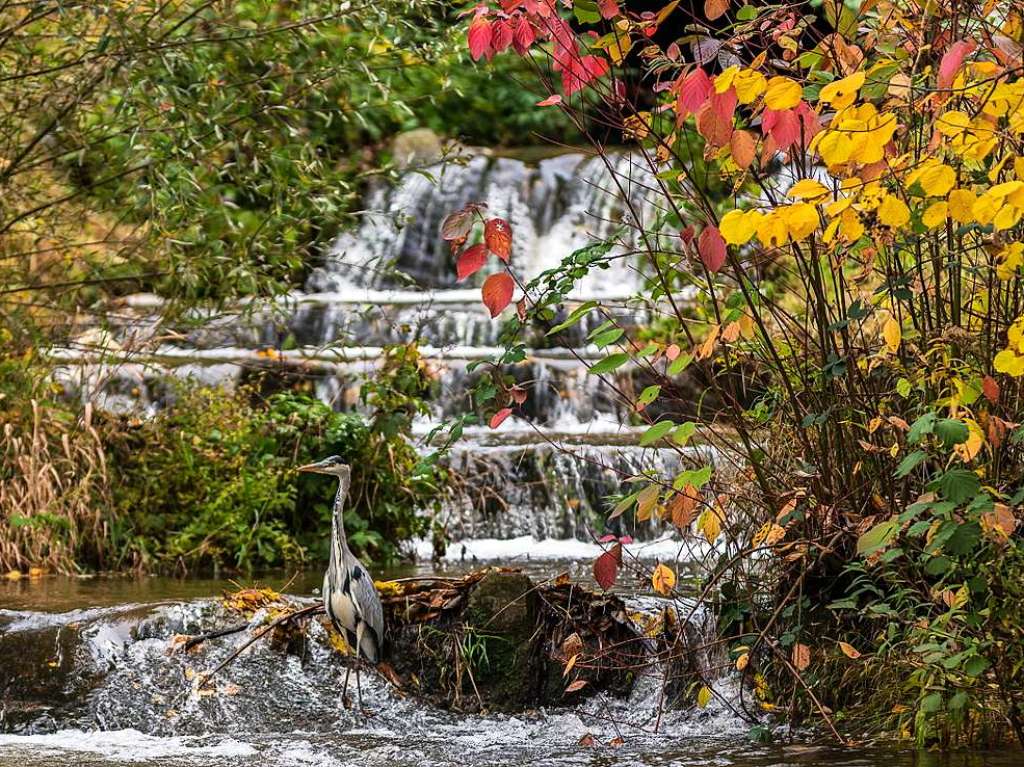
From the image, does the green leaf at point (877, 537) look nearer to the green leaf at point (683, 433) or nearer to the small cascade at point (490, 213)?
the green leaf at point (683, 433)

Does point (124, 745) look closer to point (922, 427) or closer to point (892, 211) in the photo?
point (922, 427)

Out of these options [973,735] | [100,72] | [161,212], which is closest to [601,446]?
[161,212]

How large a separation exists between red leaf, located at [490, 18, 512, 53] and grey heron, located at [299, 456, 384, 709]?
1.69 m

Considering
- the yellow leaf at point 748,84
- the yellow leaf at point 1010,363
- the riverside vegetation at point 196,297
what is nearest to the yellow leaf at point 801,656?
the yellow leaf at point 1010,363

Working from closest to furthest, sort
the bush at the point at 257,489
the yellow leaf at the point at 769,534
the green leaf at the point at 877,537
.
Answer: the green leaf at the point at 877,537 < the yellow leaf at the point at 769,534 < the bush at the point at 257,489

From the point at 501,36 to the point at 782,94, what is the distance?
96 centimetres

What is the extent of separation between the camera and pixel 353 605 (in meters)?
4.18

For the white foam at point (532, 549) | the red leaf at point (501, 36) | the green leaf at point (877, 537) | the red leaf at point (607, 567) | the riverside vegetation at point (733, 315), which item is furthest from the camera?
the white foam at point (532, 549)

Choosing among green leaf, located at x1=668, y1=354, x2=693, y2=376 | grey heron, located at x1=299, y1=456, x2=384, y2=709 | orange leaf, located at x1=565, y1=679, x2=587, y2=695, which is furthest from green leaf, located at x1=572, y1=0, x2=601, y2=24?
orange leaf, located at x1=565, y1=679, x2=587, y2=695

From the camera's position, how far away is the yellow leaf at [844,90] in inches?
87.9

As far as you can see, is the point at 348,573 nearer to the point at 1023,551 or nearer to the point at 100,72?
the point at 1023,551

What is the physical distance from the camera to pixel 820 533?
3994 mm

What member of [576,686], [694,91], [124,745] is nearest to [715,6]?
[694,91]

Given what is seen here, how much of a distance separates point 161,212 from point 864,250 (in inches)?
131
